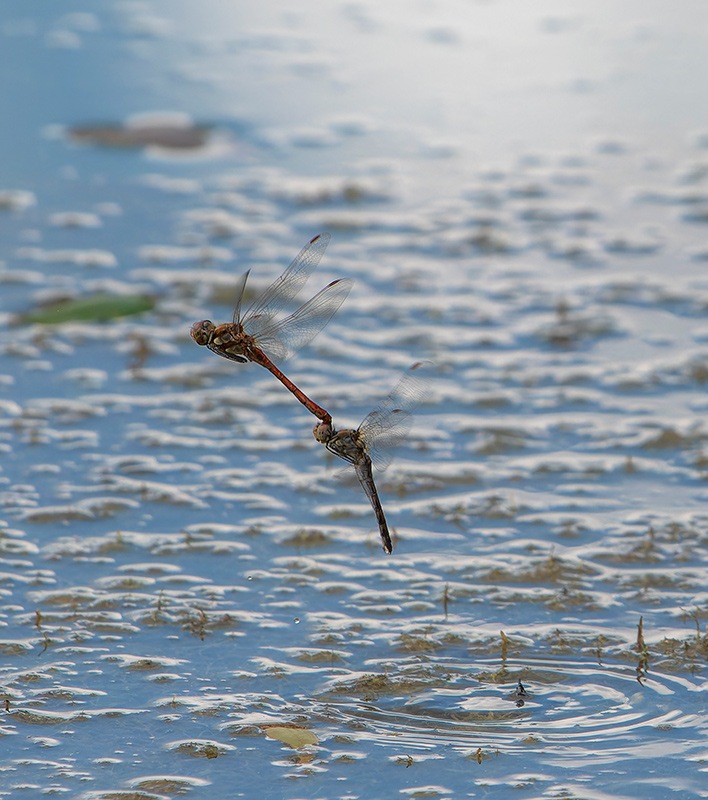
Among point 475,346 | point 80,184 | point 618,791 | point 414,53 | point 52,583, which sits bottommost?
point 618,791

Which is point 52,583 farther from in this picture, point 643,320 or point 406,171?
point 406,171

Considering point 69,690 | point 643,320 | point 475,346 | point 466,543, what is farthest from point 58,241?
point 69,690

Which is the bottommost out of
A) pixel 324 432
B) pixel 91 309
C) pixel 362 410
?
pixel 324 432

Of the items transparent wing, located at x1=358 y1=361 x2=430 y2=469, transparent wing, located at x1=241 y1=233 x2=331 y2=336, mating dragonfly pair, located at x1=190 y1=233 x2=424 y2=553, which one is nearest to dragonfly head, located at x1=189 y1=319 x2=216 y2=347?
mating dragonfly pair, located at x1=190 y1=233 x2=424 y2=553

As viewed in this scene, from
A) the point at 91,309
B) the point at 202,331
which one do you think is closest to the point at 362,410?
the point at 91,309

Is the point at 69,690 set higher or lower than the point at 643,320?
lower

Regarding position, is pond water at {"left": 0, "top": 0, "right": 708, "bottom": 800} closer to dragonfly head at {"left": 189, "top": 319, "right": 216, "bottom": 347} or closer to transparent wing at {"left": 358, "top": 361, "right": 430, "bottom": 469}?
transparent wing at {"left": 358, "top": 361, "right": 430, "bottom": 469}

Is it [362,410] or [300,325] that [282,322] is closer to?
[300,325]
